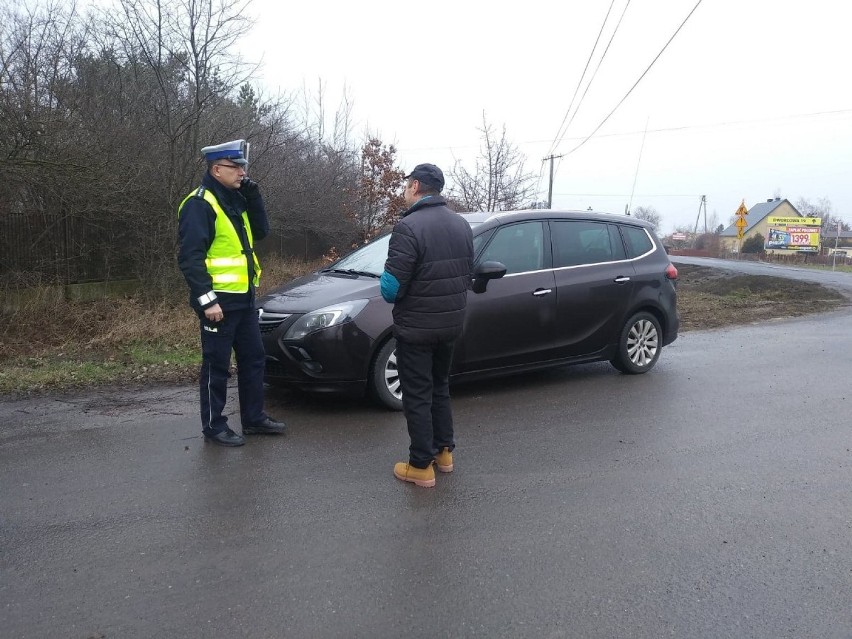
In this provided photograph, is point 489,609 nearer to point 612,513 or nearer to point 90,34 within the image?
point 612,513

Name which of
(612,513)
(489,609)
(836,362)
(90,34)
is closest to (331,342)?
(612,513)

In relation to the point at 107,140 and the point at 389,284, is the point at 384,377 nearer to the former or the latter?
the point at 389,284

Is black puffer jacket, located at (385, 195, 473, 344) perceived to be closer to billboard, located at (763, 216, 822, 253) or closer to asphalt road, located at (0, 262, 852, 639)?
asphalt road, located at (0, 262, 852, 639)

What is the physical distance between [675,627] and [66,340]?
26.5 feet

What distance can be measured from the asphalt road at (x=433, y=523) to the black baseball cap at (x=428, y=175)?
71.5 inches

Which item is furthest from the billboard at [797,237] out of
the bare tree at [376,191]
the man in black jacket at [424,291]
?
the man in black jacket at [424,291]

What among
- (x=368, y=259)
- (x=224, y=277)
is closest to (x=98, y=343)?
(x=368, y=259)

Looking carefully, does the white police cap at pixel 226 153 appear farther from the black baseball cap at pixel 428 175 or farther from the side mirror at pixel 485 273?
the side mirror at pixel 485 273

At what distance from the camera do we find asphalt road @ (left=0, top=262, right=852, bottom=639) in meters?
2.93

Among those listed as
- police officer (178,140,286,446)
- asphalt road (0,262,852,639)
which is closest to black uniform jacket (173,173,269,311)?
police officer (178,140,286,446)

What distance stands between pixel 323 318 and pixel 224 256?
41.0 inches

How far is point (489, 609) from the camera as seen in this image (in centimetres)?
297

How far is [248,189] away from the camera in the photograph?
4.95m

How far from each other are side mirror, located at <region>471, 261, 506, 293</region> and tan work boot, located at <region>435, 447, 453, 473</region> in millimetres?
1597
